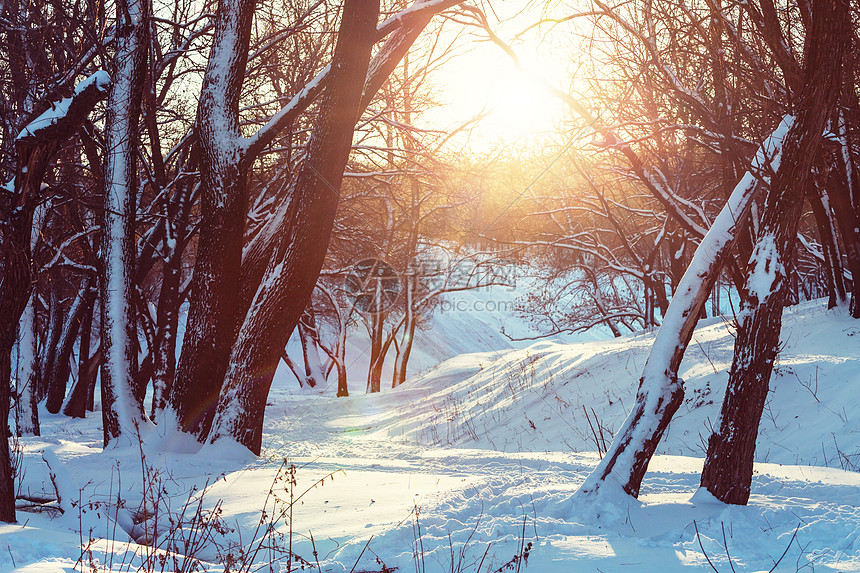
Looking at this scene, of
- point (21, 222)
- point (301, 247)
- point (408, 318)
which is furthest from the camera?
point (408, 318)

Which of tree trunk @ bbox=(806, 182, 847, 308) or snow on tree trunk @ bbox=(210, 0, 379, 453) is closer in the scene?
snow on tree trunk @ bbox=(210, 0, 379, 453)

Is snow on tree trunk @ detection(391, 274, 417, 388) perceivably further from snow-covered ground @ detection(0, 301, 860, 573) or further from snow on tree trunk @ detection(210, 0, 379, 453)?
snow on tree trunk @ detection(210, 0, 379, 453)

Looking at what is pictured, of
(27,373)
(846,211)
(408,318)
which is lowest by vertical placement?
(27,373)

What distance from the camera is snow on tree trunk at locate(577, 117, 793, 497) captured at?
421 centimetres

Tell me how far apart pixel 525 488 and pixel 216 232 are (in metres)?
4.19

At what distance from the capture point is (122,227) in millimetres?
7184

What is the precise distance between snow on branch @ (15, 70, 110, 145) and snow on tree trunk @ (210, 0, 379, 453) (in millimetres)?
2043

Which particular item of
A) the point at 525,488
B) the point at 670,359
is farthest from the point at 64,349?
the point at 670,359

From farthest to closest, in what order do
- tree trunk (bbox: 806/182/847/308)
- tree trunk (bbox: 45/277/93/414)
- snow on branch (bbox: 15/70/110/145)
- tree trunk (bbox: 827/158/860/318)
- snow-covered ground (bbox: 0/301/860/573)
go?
tree trunk (bbox: 45/277/93/414) → tree trunk (bbox: 806/182/847/308) → tree trunk (bbox: 827/158/860/318) → snow on branch (bbox: 15/70/110/145) → snow-covered ground (bbox: 0/301/860/573)

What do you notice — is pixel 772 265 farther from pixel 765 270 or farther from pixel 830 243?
pixel 830 243

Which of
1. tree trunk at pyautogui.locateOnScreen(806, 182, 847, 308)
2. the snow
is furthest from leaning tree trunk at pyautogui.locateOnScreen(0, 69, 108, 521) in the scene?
tree trunk at pyautogui.locateOnScreen(806, 182, 847, 308)

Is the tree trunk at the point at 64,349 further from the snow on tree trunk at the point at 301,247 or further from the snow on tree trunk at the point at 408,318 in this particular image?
the snow on tree trunk at the point at 408,318

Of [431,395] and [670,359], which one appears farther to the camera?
[431,395]

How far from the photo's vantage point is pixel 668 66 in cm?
868
